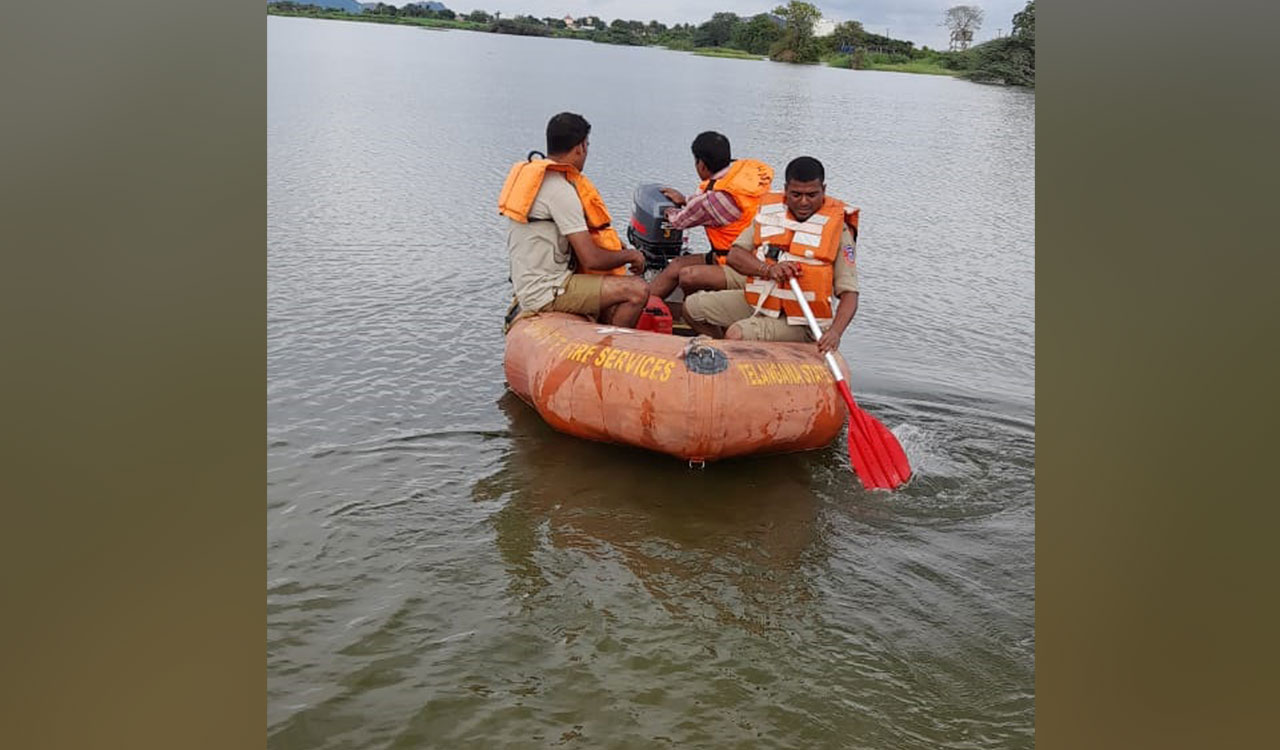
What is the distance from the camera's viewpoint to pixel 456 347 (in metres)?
7.04

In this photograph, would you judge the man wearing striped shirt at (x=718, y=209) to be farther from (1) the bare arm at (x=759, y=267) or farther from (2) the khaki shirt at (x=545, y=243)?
(2) the khaki shirt at (x=545, y=243)

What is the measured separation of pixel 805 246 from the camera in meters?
5.44

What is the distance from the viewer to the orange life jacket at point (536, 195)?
560cm

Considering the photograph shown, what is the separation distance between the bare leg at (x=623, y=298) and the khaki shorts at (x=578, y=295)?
0.13ft

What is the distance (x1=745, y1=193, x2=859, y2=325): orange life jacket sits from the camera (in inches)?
213

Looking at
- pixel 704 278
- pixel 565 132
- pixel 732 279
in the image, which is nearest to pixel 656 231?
pixel 704 278

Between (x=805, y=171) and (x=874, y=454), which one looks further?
(x=805, y=171)

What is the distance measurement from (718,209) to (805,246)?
0.98m

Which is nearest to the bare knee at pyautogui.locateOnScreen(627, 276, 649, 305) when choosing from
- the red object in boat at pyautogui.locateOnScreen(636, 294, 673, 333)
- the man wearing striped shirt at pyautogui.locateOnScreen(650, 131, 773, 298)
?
the red object in boat at pyautogui.locateOnScreen(636, 294, 673, 333)

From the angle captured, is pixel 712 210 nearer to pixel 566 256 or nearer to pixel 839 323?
pixel 566 256

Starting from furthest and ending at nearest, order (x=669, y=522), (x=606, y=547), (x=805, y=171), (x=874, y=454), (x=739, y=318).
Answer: (x=739, y=318), (x=805, y=171), (x=874, y=454), (x=669, y=522), (x=606, y=547)

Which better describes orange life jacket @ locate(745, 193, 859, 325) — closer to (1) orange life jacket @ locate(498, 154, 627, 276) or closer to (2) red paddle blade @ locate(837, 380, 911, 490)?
(2) red paddle blade @ locate(837, 380, 911, 490)
